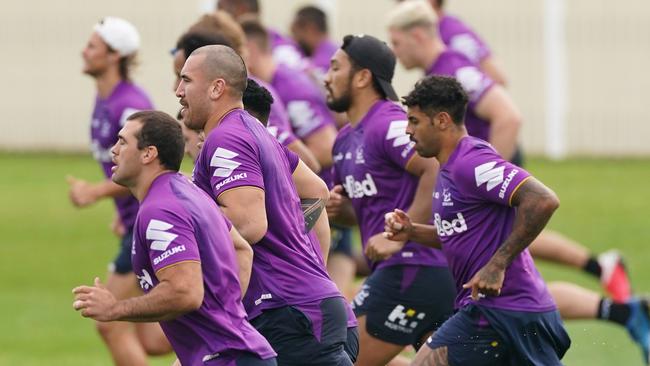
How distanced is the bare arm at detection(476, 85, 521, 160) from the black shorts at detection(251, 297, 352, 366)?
12.9ft

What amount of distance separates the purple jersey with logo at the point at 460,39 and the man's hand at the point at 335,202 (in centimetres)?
438

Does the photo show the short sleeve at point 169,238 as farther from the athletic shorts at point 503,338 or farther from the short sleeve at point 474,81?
the short sleeve at point 474,81

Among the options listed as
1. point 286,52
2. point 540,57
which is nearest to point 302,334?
Answer: point 286,52

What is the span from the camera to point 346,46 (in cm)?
888

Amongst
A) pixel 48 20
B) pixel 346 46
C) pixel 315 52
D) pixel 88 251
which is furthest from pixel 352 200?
pixel 48 20

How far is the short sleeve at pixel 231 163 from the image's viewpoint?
22.4ft

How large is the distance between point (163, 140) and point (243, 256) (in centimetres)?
63

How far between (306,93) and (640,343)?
3.12 m

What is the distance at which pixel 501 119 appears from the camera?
1090cm

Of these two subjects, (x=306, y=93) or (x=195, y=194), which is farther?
(x=306, y=93)

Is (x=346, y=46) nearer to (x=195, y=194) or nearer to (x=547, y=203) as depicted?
(x=547, y=203)

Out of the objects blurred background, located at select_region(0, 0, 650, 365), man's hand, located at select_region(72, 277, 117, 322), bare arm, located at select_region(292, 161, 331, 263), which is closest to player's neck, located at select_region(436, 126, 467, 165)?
bare arm, located at select_region(292, 161, 331, 263)

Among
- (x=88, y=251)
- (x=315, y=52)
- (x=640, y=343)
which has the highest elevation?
(x=315, y=52)

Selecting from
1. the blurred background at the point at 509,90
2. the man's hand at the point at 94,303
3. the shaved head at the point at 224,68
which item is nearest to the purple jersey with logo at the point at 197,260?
the man's hand at the point at 94,303
